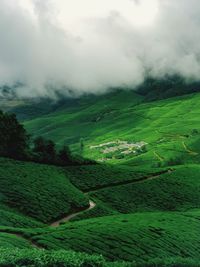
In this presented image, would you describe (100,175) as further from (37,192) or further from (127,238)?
(127,238)

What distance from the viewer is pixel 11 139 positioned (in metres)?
133

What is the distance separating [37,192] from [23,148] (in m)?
33.0

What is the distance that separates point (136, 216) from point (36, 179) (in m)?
29.2

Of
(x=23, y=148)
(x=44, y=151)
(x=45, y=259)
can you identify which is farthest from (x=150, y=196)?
(x=45, y=259)

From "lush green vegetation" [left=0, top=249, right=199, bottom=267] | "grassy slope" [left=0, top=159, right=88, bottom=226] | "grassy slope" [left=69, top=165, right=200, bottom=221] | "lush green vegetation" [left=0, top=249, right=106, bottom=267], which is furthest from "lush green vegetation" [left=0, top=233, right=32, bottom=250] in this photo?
"grassy slope" [left=69, top=165, right=200, bottom=221]

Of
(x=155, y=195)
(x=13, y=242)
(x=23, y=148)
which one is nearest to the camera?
(x=13, y=242)

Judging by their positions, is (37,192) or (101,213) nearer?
(37,192)

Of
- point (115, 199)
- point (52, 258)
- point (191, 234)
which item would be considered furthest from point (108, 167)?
point (52, 258)

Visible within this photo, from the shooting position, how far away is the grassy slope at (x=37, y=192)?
94.1 m

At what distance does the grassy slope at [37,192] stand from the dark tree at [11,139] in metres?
8.41

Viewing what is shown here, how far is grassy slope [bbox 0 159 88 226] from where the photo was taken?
309ft

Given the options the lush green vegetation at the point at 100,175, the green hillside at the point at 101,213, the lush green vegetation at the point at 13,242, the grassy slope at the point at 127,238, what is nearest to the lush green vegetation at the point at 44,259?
the green hillside at the point at 101,213

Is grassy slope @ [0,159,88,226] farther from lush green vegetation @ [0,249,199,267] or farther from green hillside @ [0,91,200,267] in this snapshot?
lush green vegetation @ [0,249,199,267]

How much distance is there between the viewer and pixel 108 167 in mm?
141125
